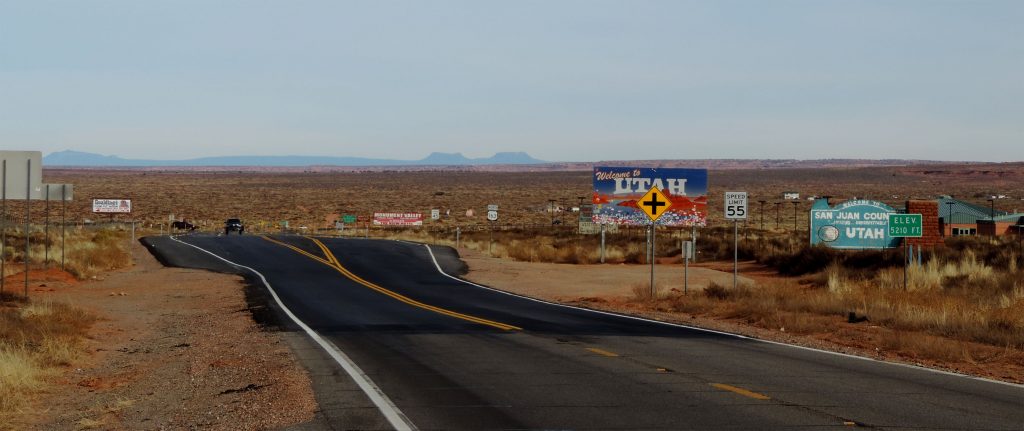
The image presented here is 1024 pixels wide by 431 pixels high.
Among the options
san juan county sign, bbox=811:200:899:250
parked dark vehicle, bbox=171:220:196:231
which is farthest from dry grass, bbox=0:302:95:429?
parked dark vehicle, bbox=171:220:196:231

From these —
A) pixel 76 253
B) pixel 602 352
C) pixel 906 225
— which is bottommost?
pixel 76 253

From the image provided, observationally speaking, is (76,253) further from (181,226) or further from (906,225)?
(181,226)

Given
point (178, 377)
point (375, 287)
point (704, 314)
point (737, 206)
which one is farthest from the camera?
point (375, 287)

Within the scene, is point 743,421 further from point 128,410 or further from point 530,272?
point 530,272

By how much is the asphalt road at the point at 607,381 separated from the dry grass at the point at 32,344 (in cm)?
399

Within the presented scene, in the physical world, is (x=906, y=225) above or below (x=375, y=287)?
above

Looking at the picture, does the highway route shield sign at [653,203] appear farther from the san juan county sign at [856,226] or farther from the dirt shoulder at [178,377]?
the dirt shoulder at [178,377]

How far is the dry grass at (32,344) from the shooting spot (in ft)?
43.7

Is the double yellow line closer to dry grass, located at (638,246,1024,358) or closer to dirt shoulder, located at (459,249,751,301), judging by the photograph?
dirt shoulder, located at (459,249,751,301)

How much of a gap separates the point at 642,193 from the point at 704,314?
2786cm

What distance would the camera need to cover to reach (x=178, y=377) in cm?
1478

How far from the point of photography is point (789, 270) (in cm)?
4584

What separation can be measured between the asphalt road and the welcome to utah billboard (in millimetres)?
27125

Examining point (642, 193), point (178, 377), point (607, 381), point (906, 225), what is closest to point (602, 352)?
point (607, 381)
